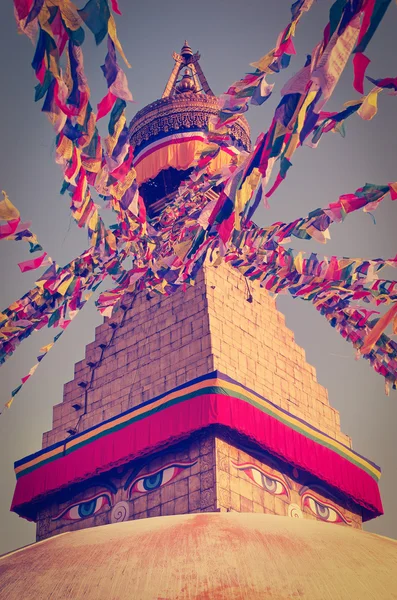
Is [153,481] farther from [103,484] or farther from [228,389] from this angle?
[228,389]

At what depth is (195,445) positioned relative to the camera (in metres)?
8.52

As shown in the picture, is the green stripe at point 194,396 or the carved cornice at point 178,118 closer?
the green stripe at point 194,396

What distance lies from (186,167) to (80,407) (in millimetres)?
4284

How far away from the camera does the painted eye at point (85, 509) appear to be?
9.10 metres

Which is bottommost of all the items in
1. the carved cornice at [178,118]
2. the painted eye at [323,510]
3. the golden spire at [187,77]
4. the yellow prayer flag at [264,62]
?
the painted eye at [323,510]

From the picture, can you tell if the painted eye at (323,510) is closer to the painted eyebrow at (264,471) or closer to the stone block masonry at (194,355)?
the painted eyebrow at (264,471)

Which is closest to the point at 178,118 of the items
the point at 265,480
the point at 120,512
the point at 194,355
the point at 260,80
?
the point at 194,355

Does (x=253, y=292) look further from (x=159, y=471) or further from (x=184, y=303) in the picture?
(x=159, y=471)

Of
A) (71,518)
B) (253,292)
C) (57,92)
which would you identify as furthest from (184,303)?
→ (57,92)

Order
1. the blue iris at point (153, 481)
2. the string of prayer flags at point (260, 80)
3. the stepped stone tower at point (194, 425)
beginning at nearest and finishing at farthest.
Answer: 1. the string of prayer flags at point (260, 80)
2. the stepped stone tower at point (194, 425)
3. the blue iris at point (153, 481)

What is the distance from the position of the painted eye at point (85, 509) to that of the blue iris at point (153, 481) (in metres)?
0.64

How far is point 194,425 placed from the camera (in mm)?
8219

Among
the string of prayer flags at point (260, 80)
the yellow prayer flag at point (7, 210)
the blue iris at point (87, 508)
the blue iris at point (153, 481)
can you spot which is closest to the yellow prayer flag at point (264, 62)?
the string of prayer flags at point (260, 80)

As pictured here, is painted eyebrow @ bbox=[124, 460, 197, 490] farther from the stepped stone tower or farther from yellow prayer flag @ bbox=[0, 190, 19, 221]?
yellow prayer flag @ bbox=[0, 190, 19, 221]
